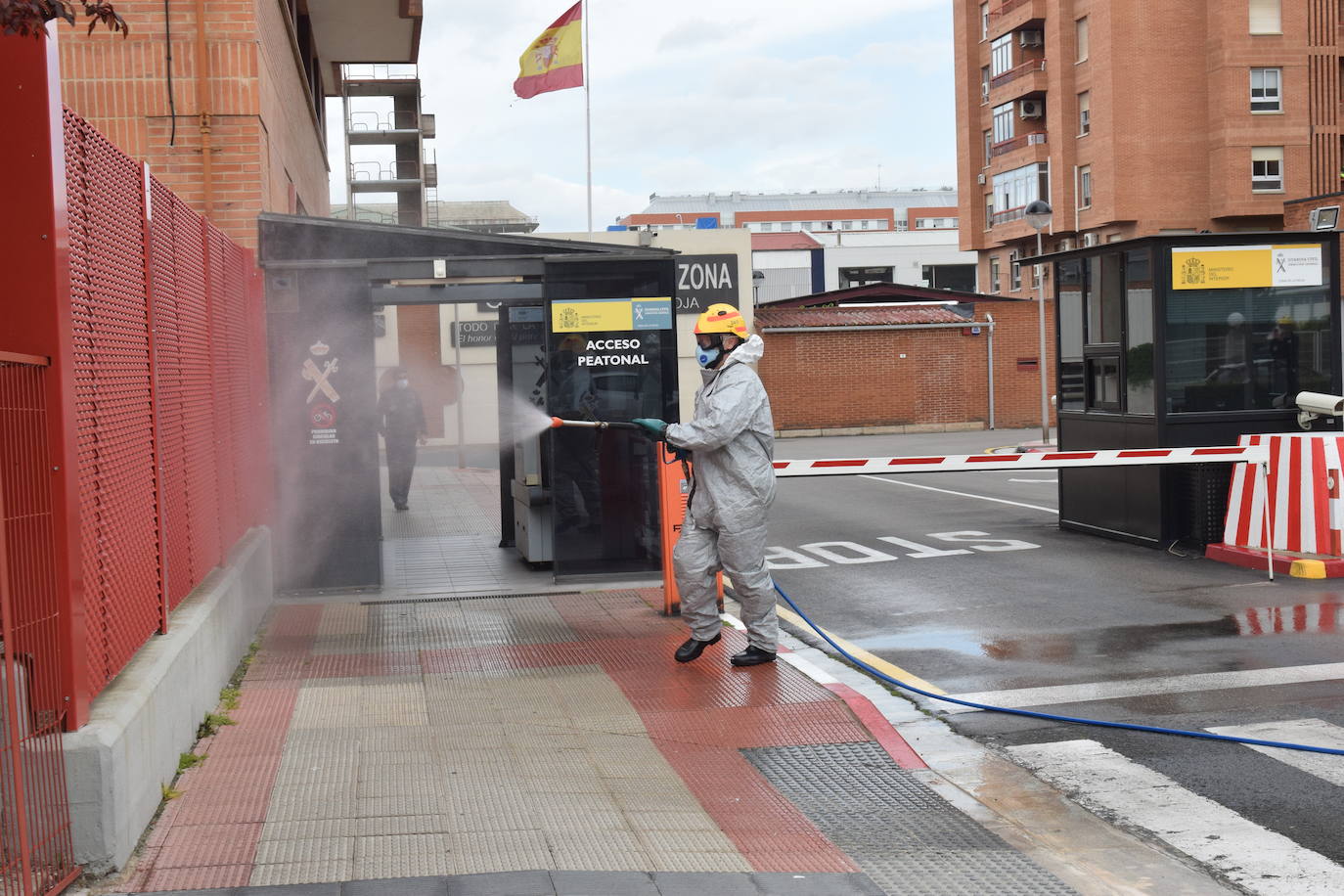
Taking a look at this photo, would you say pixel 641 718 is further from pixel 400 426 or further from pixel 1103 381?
pixel 400 426

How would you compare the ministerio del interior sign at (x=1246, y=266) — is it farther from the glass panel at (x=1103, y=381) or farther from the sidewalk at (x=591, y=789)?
the sidewalk at (x=591, y=789)

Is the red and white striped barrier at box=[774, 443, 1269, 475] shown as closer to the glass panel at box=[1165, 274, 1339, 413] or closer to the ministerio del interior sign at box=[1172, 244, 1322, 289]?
the glass panel at box=[1165, 274, 1339, 413]

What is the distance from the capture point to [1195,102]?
4747 cm

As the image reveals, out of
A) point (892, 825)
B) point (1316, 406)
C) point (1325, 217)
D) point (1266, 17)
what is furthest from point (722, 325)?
point (1266, 17)

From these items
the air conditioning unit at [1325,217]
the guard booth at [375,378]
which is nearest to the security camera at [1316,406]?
the guard booth at [375,378]

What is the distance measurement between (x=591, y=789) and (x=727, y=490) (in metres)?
2.57

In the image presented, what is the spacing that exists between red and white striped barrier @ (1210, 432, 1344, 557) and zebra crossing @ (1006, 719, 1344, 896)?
4.84 meters

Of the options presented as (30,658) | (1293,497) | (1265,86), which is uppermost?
(1265,86)

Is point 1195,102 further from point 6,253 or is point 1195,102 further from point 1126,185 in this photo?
point 6,253

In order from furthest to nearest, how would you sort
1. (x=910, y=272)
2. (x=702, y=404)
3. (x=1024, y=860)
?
(x=910, y=272)
(x=702, y=404)
(x=1024, y=860)

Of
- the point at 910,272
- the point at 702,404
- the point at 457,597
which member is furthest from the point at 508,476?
the point at 910,272

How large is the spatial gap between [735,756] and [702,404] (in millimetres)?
2310

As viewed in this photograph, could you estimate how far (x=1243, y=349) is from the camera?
41.2ft

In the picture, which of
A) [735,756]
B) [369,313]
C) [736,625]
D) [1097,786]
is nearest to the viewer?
[1097,786]
